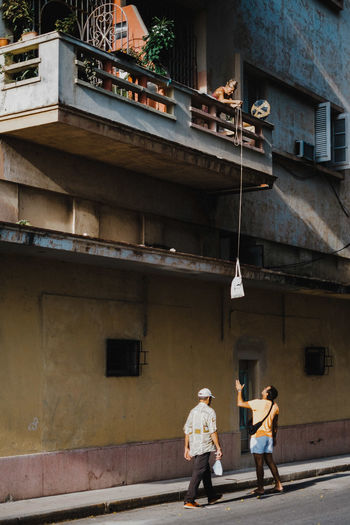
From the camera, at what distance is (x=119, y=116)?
1448 centimetres

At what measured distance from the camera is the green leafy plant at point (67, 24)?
609 inches

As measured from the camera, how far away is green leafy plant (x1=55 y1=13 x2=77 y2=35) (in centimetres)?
1547

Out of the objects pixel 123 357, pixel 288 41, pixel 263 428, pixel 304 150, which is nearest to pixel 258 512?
pixel 263 428

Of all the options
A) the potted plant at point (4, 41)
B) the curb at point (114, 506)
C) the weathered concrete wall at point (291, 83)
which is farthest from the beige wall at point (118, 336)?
the potted plant at point (4, 41)

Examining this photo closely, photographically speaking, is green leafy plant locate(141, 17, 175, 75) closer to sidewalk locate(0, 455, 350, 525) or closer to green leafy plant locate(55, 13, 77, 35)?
green leafy plant locate(55, 13, 77, 35)

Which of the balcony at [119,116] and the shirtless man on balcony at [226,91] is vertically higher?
the shirtless man on balcony at [226,91]

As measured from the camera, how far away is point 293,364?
2056 centimetres

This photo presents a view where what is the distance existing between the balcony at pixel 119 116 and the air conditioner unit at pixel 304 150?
395 cm

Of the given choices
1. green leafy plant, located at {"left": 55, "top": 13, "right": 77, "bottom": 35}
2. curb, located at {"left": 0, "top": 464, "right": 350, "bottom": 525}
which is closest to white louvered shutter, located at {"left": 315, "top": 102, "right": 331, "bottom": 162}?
curb, located at {"left": 0, "top": 464, "right": 350, "bottom": 525}

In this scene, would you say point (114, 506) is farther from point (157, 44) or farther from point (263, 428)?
point (157, 44)

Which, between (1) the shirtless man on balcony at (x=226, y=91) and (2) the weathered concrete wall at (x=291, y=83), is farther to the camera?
(2) the weathered concrete wall at (x=291, y=83)

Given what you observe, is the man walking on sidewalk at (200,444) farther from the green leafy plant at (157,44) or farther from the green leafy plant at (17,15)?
the green leafy plant at (17,15)

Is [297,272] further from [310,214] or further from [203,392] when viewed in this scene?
[203,392]

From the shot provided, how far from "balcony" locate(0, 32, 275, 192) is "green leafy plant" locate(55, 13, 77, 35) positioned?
106 cm
